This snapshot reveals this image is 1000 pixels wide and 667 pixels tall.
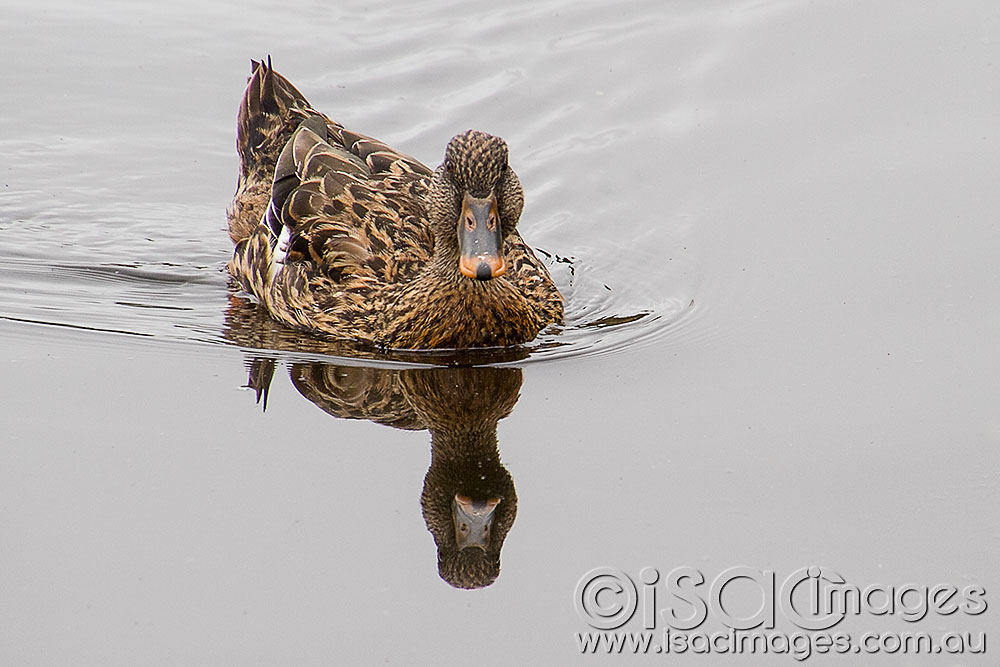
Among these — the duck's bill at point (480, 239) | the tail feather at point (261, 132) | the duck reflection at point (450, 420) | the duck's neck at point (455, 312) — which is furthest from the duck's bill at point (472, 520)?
the tail feather at point (261, 132)

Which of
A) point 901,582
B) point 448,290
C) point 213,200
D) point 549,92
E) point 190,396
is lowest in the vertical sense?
point 901,582

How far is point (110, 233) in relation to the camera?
10.3 m

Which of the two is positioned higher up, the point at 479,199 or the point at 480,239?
the point at 479,199

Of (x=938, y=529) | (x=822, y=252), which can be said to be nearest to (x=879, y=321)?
(x=822, y=252)

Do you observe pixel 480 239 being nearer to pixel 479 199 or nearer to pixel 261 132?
pixel 479 199

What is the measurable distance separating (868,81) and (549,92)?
237 centimetres

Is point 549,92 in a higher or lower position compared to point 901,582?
higher

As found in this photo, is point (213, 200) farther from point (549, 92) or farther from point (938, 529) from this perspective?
point (938, 529)

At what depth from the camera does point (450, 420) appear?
7.60m

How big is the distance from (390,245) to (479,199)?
1.08m

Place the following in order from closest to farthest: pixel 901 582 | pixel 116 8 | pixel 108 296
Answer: pixel 901 582, pixel 108 296, pixel 116 8

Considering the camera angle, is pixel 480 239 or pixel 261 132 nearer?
pixel 480 239

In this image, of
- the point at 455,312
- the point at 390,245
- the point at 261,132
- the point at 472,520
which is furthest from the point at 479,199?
the point at 261,132

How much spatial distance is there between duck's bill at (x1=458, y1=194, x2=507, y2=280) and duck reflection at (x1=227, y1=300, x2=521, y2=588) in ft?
2.05
